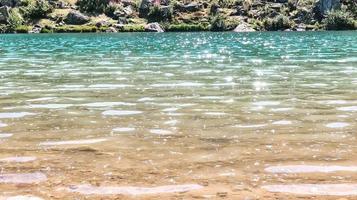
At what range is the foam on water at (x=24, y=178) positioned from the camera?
9656 mm

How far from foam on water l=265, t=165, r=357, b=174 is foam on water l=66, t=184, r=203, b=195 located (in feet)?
6.42

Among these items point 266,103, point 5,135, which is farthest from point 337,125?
→ point 5,135

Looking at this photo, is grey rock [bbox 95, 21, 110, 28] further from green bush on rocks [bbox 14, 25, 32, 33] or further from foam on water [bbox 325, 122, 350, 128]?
foam on water [bbox 325, 122, 350, 128]

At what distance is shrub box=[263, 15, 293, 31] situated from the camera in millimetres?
180500

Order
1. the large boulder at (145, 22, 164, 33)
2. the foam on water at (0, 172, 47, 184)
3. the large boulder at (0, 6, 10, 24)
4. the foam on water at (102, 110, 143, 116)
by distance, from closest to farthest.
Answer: the foam on water at (0, 172, 47, 184) → the foam on water at (102, 110, 143, 116) → the large boulder at (145, 22, 164, 33) → the large boulder at (0, 6, 10, 24)

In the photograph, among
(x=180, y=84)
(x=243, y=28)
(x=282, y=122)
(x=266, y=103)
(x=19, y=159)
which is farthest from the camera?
(x=243, y=28)

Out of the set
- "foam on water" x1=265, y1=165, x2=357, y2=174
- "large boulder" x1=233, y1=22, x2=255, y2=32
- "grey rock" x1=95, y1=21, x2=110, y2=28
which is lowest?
"large boulder" x1=233, y1=22, x2=255, y2=32

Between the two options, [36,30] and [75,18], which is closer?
[36,30]

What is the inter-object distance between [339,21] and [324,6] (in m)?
19.0

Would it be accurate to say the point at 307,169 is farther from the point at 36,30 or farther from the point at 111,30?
the point at 36,30

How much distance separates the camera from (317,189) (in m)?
9.02

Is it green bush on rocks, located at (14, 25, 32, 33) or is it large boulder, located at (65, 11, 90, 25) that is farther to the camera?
large boulder, located at (65, 11, 90, 25)

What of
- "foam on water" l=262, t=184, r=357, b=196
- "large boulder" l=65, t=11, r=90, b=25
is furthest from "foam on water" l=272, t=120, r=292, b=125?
"large boulder" l=65, t=11, r=90, b=25

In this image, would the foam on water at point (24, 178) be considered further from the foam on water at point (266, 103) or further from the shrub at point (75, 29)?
the shrub at point (75, 29)
